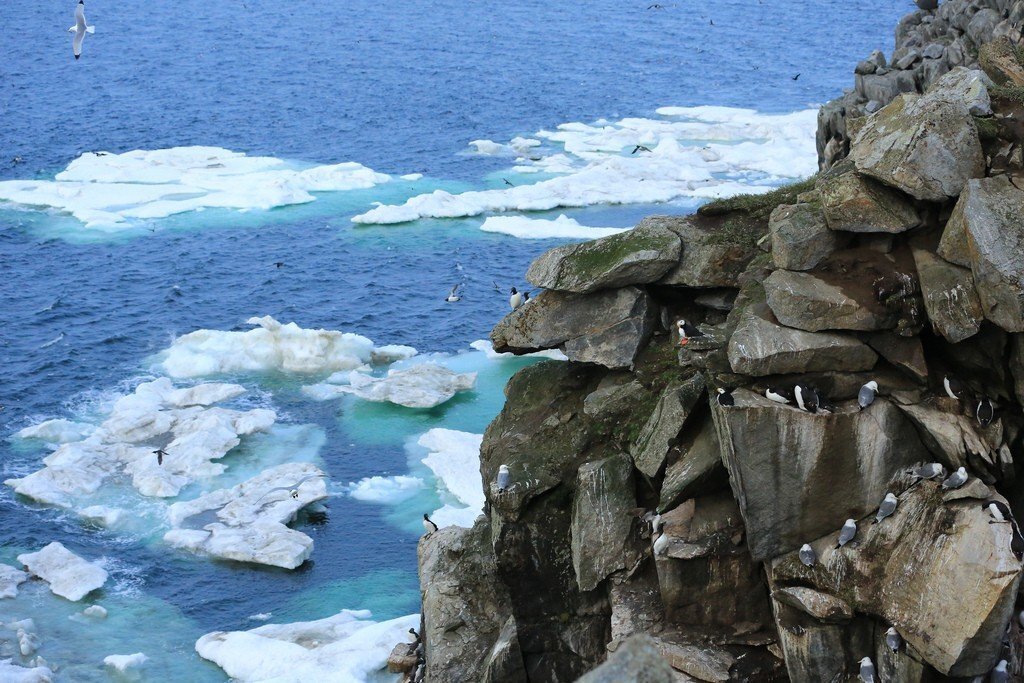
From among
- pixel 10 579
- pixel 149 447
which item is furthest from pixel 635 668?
pixel 149 447

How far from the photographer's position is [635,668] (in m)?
10.2

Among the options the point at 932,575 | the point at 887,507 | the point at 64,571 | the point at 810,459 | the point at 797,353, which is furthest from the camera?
the point at 64,571

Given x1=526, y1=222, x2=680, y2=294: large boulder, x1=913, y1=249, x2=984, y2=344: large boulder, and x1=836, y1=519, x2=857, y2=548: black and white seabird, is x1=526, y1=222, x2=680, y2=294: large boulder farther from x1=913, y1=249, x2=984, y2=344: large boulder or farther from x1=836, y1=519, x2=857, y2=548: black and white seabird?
x1=836, y1=519, x2=857, y2=548: black and white seabird

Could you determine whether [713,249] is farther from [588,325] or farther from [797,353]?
[797,353]

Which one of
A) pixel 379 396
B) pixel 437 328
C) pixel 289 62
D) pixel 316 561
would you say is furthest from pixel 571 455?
pixel 289 62

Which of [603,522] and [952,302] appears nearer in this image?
[952,302]

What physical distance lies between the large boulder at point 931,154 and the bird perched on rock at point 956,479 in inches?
226

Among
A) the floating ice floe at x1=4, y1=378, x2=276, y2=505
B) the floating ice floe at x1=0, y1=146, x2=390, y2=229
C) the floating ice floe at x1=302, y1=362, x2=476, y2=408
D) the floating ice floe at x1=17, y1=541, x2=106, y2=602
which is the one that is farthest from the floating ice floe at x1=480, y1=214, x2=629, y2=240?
the floating ice floe at x1=17, y1=541, x2=106, y2=602

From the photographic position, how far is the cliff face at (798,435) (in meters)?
20.1

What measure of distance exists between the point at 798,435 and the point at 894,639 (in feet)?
13.0

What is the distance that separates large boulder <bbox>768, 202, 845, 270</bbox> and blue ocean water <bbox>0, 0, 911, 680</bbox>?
19.0 metres

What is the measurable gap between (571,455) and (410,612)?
1308cm

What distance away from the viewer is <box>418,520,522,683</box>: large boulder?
26547 millimetres

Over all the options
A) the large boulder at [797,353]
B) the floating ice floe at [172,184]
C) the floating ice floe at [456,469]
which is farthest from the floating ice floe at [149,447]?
the large boulder at [797,353]
